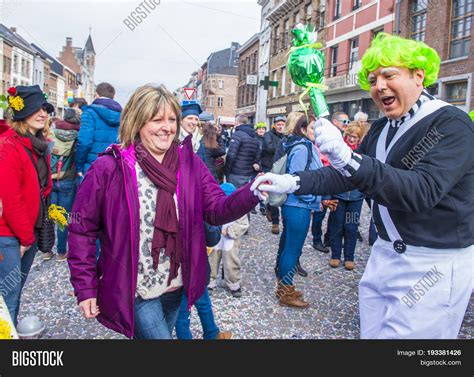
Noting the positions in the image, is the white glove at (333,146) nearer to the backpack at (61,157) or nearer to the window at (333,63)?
the backpack at (61,157)

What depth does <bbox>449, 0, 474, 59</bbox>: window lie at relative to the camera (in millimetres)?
11789

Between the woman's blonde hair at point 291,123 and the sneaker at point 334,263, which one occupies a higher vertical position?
the woman's blonde hair at point 291,123

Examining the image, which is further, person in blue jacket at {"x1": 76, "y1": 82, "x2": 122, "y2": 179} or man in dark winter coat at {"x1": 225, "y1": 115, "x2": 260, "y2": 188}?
man in dark winter coat at {"x1": 225, "y1": 115, "x2": 260, "y2": 188}

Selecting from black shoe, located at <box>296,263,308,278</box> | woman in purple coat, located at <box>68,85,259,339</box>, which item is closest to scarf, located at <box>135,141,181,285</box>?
woman in purple coat, located at <box>68,85,259,339</box>

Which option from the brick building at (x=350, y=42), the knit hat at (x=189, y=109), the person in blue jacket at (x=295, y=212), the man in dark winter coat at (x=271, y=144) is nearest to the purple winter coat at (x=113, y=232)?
the person in blue jacket at (x=295, y=212)

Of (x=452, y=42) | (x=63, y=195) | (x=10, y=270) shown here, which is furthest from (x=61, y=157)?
(x=452, y=42)

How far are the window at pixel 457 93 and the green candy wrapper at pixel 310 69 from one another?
1229cm

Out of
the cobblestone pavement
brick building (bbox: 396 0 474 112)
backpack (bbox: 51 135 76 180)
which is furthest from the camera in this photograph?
brick building (bbox: 396 0 474 112)

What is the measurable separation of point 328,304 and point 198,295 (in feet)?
8.13

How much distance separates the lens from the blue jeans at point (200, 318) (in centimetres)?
268

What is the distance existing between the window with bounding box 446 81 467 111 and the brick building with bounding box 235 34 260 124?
20.2 metres

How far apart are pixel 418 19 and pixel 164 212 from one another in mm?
15523

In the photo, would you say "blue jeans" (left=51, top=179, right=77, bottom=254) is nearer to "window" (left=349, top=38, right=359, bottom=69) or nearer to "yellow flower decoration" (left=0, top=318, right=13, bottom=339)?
"yellow flower decoration" (left=0, top=318, right=13, bottom=339)

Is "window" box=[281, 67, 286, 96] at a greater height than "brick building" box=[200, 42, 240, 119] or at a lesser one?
→ lesser
